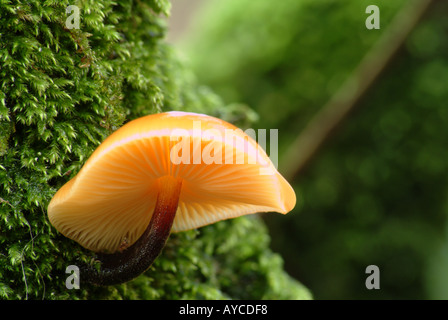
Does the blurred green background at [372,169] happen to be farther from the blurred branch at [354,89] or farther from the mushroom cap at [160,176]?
the mushroom cap at [160,176]

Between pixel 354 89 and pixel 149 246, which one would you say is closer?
pixel 149 246

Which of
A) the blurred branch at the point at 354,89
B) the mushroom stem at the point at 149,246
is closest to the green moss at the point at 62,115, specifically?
the mushroom stem at the point at 149,246

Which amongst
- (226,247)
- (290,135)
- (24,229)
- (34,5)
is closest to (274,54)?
(290,135)

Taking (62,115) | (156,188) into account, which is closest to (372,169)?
(156,188)

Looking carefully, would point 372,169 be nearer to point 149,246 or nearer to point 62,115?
point 149,246

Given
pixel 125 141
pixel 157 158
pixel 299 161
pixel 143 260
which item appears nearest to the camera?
pixel 125 141
